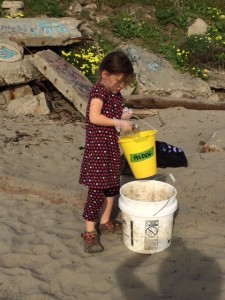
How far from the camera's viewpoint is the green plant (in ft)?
29.8

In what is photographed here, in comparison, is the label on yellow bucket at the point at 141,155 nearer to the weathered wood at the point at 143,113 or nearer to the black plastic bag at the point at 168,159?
the black plastic bag at the point at 168,159

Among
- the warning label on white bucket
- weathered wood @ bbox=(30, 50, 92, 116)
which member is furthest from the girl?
weathered wood @ bbox=(30, 50, 92, 116)

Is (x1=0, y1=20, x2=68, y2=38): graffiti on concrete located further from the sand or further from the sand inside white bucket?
the sand inside white bucket

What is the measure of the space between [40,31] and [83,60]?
3.30 ft

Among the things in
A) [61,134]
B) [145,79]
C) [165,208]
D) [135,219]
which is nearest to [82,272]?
[135,219]

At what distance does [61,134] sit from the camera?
23.0ft

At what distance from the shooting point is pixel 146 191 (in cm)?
390

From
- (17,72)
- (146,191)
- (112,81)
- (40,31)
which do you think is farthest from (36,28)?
(146,191)

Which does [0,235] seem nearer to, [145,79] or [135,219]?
[135,219]

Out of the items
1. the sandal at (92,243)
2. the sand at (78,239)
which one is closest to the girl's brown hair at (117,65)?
the sandal at (92,243)

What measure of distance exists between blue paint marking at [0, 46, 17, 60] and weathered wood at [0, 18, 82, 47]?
45 cm

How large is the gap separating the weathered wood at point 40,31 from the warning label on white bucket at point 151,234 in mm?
5870

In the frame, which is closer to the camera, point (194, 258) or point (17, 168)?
point (194, 258)

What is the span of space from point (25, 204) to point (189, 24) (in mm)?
8439
